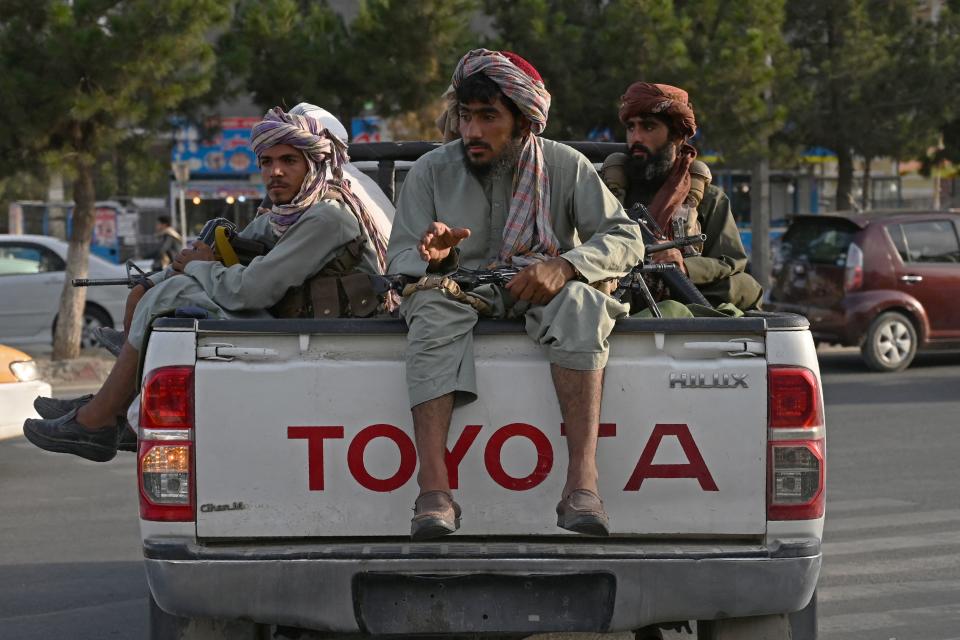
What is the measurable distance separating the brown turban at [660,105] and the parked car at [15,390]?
5.03 m

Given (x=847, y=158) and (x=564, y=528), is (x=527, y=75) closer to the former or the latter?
(x=564, y=528)

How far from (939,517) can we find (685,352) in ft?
14.7

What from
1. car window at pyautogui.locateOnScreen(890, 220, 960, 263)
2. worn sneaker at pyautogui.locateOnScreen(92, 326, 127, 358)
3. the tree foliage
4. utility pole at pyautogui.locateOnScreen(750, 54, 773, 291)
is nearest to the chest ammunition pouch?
worn sneaker at pyautogui.locateOnScreen(92, 326, 127, 358)

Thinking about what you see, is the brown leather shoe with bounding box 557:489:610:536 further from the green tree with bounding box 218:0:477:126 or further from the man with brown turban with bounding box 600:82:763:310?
the green tree with bounding box 218:0:477:126

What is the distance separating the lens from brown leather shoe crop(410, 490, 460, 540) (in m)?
3.69

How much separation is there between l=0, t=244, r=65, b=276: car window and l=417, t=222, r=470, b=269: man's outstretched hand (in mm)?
14544

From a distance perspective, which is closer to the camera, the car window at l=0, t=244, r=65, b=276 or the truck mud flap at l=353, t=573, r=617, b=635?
the truck mud flap at l=353, t=573, r=617, b=635

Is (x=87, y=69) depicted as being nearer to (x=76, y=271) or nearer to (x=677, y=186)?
(x=76, y=271)

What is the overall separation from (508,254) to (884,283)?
433 inches

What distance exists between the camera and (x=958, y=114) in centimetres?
2606

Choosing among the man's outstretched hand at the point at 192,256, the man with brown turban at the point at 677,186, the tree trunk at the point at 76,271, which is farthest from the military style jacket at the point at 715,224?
the tree trunk at the point at 76,271

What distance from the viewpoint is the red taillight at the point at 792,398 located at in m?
3.83

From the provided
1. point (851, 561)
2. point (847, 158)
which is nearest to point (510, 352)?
point (851, 561)

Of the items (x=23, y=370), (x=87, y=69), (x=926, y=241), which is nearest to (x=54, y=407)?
(x=23, y=370)
